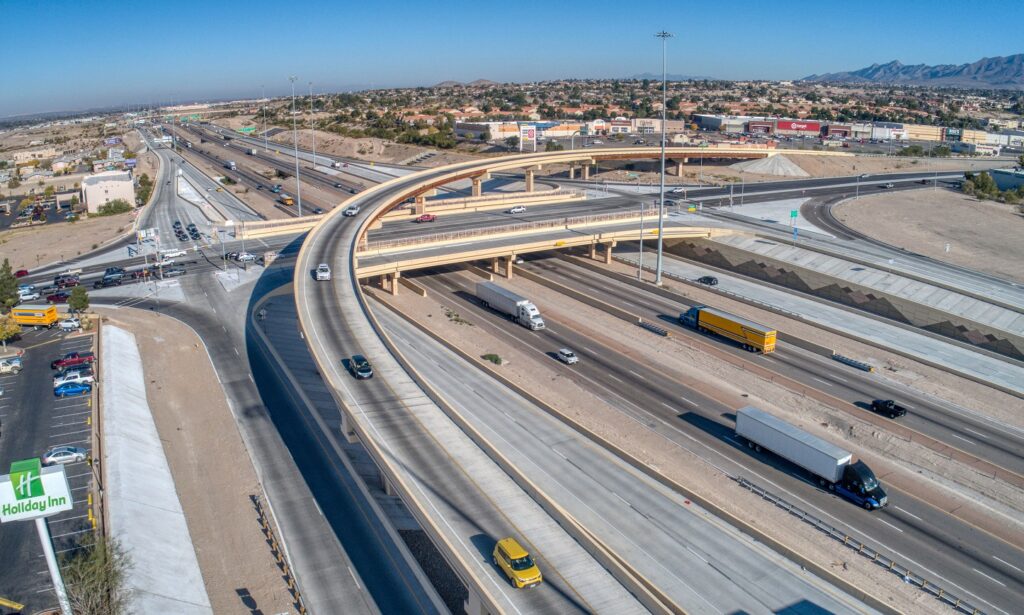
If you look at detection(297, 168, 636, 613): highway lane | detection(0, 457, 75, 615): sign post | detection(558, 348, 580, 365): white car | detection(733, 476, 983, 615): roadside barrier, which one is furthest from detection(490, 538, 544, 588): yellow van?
detection(558, 348, 580, 365): white car

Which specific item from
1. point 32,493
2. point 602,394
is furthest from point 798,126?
point 32,493

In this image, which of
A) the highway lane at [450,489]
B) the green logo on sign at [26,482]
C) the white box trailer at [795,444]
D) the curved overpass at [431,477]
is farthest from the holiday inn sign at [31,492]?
the white box trailer at [795,444]

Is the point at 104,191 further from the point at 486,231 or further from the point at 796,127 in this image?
the point at 796,127

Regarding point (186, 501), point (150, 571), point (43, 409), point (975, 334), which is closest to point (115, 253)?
point (43, 409)

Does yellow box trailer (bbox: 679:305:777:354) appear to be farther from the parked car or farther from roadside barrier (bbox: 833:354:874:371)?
the parked car

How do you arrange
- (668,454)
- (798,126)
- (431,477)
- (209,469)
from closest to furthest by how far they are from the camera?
(431,477) → (209,469) → (668,454) → (798,126)

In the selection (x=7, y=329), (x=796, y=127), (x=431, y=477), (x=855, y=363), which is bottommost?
(x=855, y=363)
